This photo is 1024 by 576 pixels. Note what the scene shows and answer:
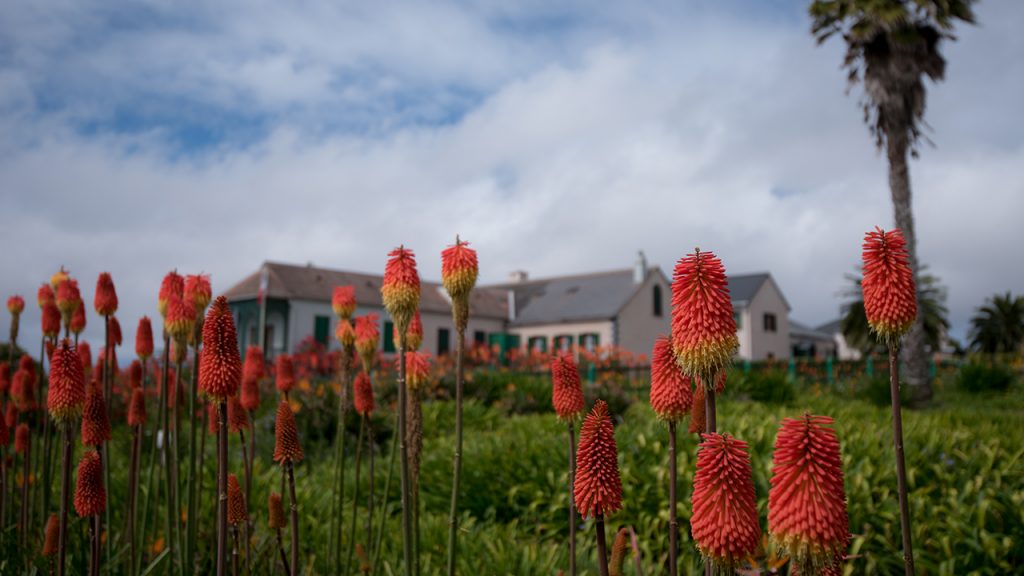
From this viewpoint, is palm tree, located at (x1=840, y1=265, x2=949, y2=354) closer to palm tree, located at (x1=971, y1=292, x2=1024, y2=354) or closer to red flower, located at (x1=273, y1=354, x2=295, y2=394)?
palm tree, located at (x1=971, y1=292, x2=1024, y2=354)

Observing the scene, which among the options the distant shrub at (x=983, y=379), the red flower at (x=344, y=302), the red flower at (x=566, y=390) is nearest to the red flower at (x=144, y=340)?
the red flower at (x=344, y=302)

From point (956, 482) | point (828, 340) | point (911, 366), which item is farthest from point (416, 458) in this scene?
point (828, 340)

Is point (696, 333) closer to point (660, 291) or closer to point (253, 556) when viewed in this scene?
point (253, 556)

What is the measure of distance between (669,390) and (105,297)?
2920 millimetres

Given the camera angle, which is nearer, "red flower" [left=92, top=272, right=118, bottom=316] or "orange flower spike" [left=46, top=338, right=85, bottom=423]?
"orange flower spike" [left=46, top=338, right=85, bottom=423]

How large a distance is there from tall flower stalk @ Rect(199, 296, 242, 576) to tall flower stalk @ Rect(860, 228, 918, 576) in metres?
1.75

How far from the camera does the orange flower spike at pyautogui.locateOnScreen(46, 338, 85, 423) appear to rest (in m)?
3.01

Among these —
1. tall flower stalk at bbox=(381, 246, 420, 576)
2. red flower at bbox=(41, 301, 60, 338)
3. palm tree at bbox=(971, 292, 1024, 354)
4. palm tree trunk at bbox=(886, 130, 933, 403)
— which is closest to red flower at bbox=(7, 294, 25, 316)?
red flower at bbox=(41, 301, 60, 338)

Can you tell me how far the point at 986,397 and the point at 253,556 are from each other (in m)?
21.7

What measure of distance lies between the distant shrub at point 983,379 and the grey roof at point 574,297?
1873 cm

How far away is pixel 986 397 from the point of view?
68.3 ft

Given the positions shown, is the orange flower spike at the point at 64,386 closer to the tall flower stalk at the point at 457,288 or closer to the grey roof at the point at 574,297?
the tall flower stalk at the point at 457,288

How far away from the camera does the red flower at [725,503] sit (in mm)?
1508

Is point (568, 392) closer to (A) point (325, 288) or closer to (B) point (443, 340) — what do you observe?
(A) point (325, 288)
